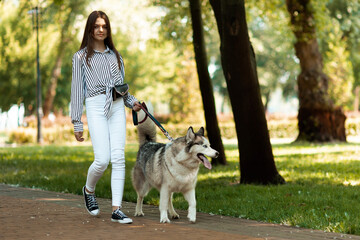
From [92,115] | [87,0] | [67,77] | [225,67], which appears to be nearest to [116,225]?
[92,115]

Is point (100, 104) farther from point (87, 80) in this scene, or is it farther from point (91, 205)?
point (91, 205)

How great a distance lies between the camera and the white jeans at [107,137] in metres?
6.02

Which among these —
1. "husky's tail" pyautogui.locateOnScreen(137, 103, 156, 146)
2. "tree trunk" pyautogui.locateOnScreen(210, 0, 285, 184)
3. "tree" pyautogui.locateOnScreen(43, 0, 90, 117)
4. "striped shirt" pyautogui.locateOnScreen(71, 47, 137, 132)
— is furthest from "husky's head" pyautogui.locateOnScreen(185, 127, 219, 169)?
"tree" pyautogui.locateOnScreen(43, 0, 90, 117)

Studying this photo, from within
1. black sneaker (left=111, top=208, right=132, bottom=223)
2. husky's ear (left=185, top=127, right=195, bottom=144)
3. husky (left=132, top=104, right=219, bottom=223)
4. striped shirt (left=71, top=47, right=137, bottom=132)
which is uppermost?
striped shirt (left=71, top=47, right=137, bottom=132)

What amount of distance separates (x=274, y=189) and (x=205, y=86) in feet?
15.4

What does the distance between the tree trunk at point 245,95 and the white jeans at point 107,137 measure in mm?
3792

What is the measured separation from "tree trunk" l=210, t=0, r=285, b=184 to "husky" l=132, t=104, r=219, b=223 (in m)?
3.05

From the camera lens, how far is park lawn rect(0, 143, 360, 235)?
6.71 m

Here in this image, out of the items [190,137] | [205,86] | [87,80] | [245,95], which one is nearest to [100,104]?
[87,80]

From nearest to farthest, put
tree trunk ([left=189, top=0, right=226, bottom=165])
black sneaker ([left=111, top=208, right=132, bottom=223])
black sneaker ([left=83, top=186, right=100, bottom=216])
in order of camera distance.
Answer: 1. black sneaker ([left=111, top=208, right=132, bottom=223])
2. black sneaker ([left=83, top=186, right=100, bottom=216])
3. tree trunk ([left=189, top=0, right=226, bottom=165])

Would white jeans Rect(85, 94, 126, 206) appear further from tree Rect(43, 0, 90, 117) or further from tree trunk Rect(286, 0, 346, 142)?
tree Rect(43, 0, 90, 117)

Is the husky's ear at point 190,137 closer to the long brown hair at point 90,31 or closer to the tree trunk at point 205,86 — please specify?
the long brown hair at point 90,31

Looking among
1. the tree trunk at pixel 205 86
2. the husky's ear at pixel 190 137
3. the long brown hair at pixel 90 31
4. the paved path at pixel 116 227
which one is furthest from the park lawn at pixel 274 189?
the long brown hair at pixel 90 31

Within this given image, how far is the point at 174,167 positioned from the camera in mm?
6273
